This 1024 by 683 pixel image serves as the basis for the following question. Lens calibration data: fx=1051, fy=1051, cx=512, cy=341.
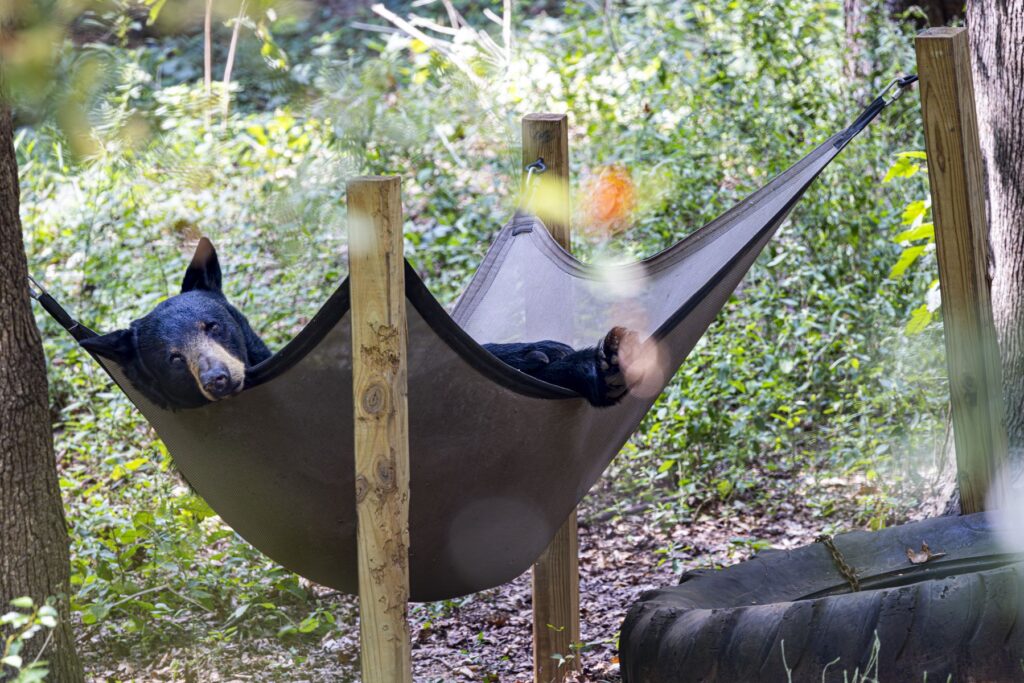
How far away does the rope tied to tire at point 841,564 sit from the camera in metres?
2.54

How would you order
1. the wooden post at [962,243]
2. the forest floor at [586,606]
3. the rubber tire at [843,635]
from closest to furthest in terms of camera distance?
1. the rubber tire at [843,635]
2. the wooden post at [962,243]
3. the forest floor at [586,606]

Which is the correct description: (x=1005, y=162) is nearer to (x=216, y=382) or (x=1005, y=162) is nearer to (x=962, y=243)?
(x=962, y=243)

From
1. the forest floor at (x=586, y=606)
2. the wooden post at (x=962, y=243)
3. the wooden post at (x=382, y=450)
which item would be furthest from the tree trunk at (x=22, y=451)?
the wooden post at (x=962, y=243)

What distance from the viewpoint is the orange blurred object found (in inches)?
197

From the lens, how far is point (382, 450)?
5.62 feet

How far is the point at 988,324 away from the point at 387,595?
1.49m

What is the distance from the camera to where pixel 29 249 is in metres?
5.30

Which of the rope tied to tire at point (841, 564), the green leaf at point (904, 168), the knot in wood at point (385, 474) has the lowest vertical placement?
the rope tied to tire at point (841, 564)

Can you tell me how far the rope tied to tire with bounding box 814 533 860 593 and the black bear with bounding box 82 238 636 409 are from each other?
775 mm

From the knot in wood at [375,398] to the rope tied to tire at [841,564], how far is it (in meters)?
1.40

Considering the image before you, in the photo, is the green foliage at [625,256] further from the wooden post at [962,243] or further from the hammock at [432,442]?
Result: the wooden post at [962,243]

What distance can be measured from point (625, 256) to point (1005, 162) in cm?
217

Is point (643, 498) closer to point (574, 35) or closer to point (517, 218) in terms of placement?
point (517, 218)

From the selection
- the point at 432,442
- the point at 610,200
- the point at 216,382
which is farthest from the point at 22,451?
the point at 610,200
